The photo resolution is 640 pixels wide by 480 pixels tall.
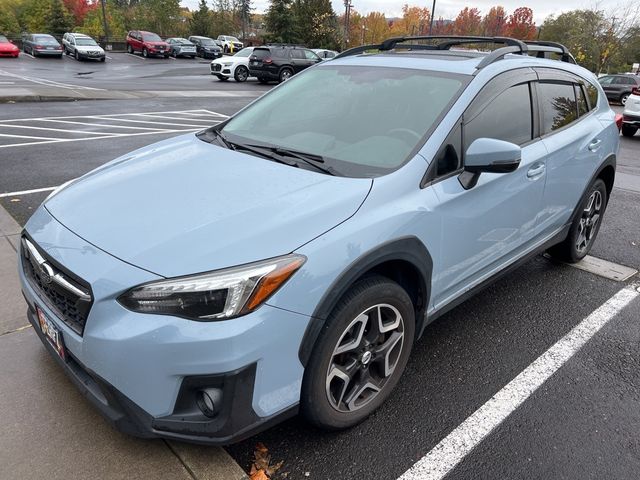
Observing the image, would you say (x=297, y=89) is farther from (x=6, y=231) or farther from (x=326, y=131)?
(x=6, y=231)

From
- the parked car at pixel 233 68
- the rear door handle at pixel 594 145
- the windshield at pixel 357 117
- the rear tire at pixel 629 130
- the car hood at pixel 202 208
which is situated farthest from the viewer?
the parked car at pixel 233 68

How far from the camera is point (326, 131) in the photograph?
9.64 ft

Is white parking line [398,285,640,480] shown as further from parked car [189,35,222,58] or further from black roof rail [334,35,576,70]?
parked car [189,35,222,58]

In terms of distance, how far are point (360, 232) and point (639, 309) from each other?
284 cm

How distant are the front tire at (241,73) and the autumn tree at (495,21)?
6169cm

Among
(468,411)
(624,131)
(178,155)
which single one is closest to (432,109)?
(178,155)

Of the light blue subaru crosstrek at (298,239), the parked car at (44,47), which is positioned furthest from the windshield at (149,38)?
the light blue subaru crosstrek at (298,239)

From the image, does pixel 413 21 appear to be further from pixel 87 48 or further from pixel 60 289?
pixel 60 289

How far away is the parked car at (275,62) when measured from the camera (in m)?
22.8

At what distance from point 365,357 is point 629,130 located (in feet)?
48.7

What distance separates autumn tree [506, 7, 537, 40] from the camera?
74.9 meters

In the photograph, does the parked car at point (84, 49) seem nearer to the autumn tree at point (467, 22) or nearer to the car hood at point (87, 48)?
the car hood at point (87, 48)

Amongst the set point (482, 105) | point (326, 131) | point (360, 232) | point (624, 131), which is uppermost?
point (482, 105)

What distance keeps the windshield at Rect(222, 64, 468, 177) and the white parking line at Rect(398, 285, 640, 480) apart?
4.47 ft
